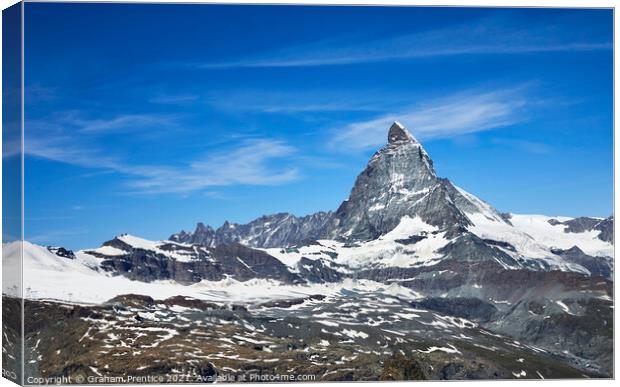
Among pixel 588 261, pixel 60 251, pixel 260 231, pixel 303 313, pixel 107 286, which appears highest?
pixel 260 231

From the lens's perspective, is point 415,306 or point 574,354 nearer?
point 574,354

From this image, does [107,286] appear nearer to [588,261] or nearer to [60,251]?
[60,251]

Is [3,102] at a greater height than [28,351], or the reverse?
[3,102]

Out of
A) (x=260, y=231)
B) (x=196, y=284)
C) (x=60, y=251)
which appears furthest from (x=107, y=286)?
(x=60, y=251)

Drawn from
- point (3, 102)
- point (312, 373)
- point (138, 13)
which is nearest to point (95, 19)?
point (138, 13)

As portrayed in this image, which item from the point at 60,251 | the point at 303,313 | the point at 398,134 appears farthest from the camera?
the point at 303,313

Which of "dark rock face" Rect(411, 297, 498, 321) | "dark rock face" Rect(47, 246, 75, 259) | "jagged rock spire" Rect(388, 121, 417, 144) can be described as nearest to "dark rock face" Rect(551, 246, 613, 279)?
"dark rock face" Rect(411, 297, 498, 321)

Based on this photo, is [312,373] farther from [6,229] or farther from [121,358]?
[6,229]
